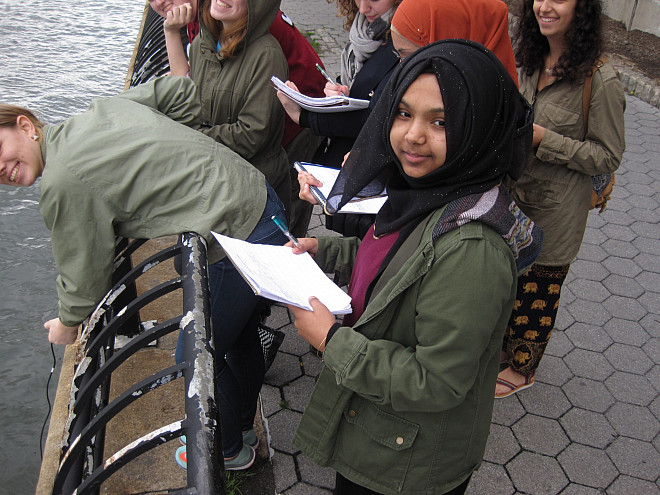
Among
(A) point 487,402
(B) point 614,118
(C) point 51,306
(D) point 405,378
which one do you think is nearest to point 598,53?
(B) point 614,118

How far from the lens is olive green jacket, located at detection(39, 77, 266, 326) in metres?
1.74

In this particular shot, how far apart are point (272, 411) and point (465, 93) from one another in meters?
2.08

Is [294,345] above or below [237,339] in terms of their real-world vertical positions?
below

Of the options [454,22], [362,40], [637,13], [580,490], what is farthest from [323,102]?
[637,13]

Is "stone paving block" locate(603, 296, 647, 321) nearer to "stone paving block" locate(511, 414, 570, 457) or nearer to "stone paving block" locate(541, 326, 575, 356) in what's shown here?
"stone paving block" locate(541, 326, 575, 356)

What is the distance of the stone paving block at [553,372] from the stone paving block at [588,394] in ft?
0.12

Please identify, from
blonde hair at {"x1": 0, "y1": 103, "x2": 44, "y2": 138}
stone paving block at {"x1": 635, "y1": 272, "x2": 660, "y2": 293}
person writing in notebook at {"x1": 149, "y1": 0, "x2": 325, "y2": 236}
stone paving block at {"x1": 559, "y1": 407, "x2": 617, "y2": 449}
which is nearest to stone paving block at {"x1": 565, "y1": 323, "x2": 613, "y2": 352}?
stone paving block at {"x1": 559, "y1": 407, "x2": 617, "y2": 449}

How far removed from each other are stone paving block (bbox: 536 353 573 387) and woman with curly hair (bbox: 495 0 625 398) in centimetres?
68

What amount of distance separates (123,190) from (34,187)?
13.5ft

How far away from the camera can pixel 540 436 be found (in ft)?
9.43

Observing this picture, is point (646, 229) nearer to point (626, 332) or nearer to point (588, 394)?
point (626, 332)

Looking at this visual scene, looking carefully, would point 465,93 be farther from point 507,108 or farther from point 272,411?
point 272,411

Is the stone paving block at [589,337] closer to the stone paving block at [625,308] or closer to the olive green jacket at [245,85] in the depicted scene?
the stone paving block at [625,308]

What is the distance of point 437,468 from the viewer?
1.55 metres
